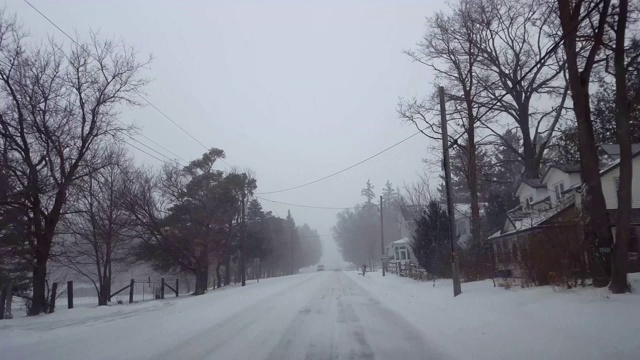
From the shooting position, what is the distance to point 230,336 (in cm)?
1040

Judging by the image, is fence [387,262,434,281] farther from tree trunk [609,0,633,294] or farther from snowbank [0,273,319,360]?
tree trunk [609,0,633,294]

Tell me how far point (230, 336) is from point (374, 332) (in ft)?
10.3

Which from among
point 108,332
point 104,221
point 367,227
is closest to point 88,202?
point 104,221

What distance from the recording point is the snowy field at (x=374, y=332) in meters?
8.08

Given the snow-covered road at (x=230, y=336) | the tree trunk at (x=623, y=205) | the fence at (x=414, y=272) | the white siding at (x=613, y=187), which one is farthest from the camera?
the fence at (x=414, y=272)

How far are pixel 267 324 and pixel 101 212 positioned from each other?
22.5m

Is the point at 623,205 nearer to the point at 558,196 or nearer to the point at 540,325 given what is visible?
the point at 540,325

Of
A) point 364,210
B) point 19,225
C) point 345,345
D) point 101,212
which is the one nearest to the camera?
point 345,345

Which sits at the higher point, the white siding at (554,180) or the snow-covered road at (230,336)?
the white siding at (554,180)

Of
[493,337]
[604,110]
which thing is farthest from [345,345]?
[604,110]

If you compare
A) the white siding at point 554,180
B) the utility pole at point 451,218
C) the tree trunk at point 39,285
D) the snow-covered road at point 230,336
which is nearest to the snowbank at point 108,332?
the snow-covered road at point 230,336

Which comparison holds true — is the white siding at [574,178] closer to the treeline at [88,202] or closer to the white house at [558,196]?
the white house at [558,196]

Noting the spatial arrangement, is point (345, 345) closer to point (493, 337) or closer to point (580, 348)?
point (493, 337)

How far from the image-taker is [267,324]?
12.4 m
